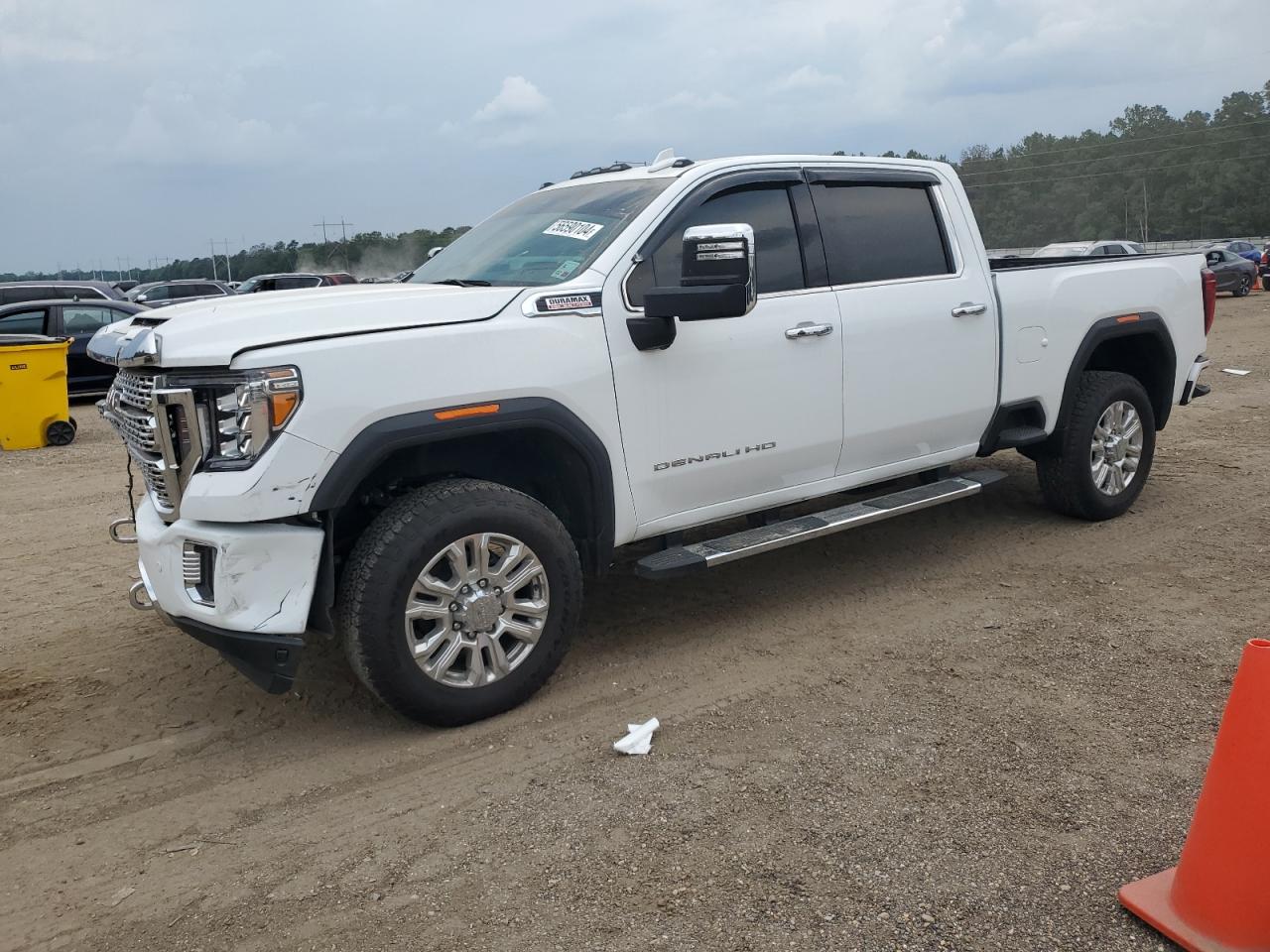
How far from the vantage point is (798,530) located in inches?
186

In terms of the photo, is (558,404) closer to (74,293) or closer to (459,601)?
(459,601)

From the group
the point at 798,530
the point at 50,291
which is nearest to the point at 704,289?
the point at 798,530

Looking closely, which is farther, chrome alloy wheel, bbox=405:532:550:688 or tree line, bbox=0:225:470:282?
tree line, bbox=0:225:470:282

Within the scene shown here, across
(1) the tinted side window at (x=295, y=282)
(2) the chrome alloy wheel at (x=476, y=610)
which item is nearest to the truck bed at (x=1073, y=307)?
(2) the chrome alloy wheel at (x=476, y=610)

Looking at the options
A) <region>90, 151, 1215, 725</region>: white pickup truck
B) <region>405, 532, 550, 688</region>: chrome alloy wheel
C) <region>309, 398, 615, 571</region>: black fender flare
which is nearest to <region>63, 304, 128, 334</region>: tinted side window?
<region>90, 151, 1215, 725</region>: white pickup truck

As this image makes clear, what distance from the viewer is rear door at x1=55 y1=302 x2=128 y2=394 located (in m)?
14.3

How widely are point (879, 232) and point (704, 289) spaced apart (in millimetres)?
1576

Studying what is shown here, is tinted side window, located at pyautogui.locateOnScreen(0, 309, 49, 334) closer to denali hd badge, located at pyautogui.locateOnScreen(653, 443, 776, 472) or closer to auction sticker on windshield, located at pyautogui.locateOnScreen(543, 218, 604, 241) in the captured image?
auction sticker on windshield, located at pyautogui.locateOnScreen(543, 218, 604, 241)

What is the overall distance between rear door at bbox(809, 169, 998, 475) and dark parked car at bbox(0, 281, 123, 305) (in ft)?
52.9

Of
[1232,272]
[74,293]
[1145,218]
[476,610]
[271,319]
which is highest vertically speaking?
[1145,218]

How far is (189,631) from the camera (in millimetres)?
3754

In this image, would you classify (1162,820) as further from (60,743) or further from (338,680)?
(60,743)

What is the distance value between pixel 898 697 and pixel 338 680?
233cm

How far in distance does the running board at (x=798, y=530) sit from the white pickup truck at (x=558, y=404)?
0.8 inches
